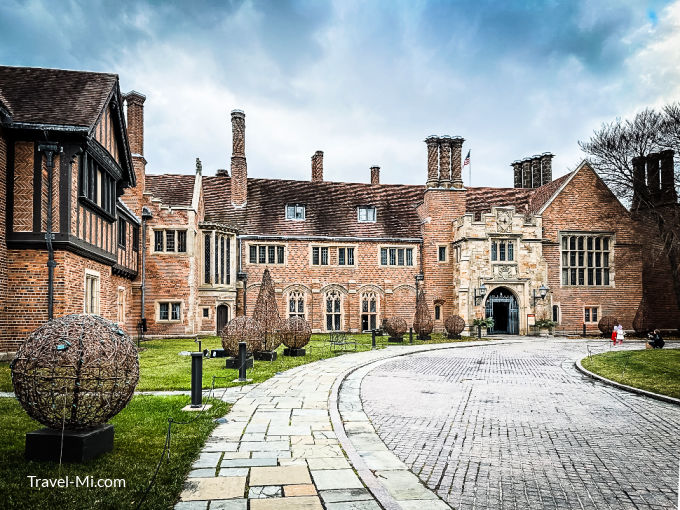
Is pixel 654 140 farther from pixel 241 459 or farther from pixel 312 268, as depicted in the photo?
pixel 241 459

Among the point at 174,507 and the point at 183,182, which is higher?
the point at 183,182

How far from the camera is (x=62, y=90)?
17.2 metres

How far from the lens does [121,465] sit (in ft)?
20.9

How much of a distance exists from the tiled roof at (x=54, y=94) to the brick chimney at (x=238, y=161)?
16263mm

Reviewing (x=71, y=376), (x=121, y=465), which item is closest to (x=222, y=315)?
(x=71, y=376)

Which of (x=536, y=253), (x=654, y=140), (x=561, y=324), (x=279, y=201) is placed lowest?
(x=561, y=324)

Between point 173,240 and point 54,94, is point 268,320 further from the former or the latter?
point 173,240

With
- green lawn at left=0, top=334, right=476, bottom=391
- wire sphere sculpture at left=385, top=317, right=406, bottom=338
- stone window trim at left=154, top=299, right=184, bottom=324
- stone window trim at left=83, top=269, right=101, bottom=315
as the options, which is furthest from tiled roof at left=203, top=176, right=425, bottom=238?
stone window trim at left=83, top=269, right=101, bottom=315

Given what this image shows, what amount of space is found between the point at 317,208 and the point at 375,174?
715 cm

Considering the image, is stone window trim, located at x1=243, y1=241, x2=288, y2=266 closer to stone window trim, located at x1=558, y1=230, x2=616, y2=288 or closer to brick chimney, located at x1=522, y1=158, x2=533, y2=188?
stone window trim, located at x1=558, y1=230, x2=616, y2=288

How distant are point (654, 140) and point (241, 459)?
112 feet

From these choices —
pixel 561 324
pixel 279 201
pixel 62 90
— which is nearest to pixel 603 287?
pixel 561 324

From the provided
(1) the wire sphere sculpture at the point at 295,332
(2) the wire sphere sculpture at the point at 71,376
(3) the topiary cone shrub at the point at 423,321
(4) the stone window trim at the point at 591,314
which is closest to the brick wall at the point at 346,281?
(3) the topiary cone shrub at the point at 423,321

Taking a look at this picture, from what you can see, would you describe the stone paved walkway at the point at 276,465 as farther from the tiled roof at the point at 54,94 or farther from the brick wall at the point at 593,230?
the brick wall at the point at 593,230
